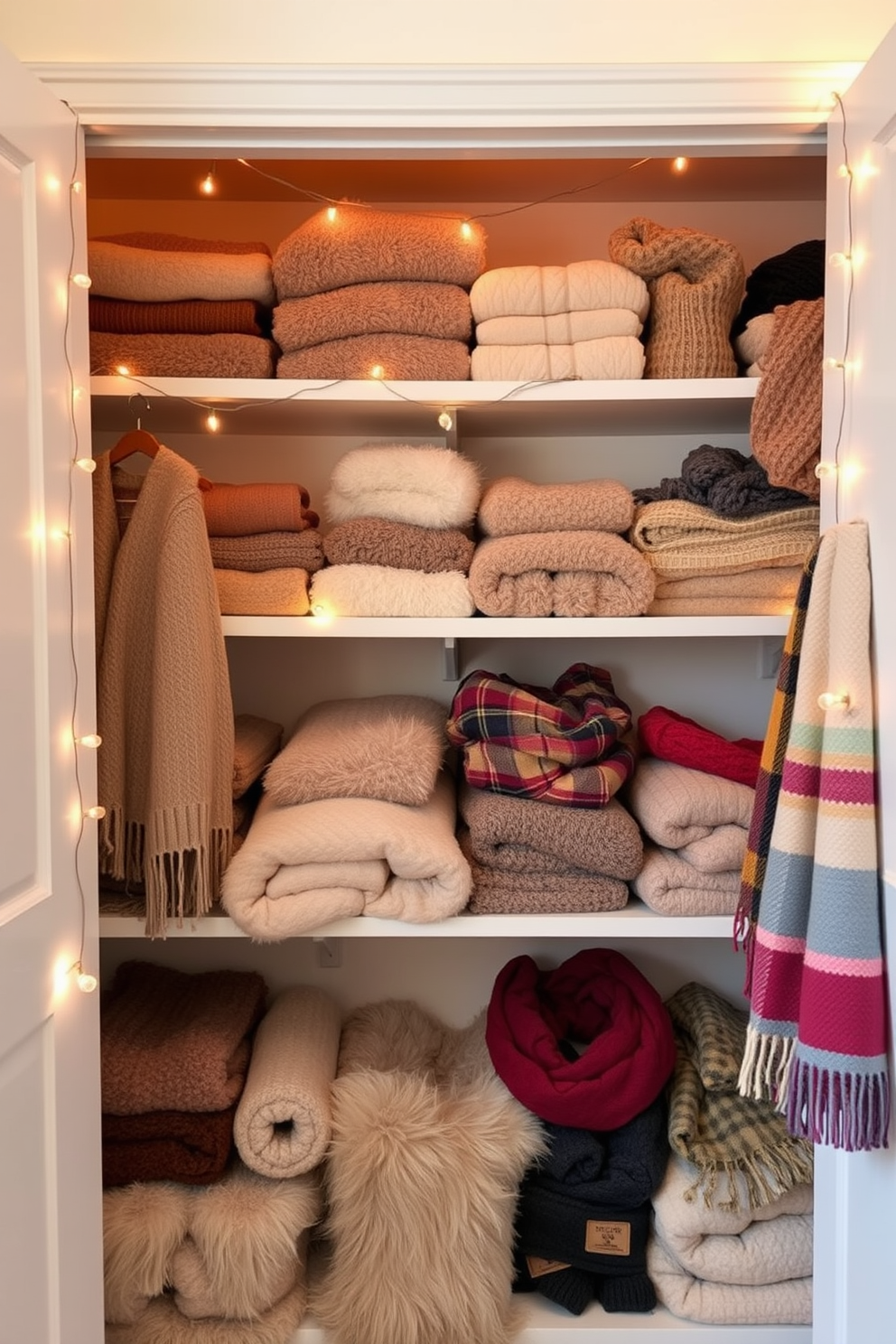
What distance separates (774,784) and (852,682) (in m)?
0.21

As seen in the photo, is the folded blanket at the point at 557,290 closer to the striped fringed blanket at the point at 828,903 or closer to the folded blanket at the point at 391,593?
the folded blanket at the point at 391,593

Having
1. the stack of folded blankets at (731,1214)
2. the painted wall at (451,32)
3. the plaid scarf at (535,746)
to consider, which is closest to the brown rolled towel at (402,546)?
the plaid scarf at (535,746)

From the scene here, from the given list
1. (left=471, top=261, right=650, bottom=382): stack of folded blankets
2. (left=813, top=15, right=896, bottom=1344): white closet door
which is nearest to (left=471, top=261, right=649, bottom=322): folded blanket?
(left=471, top=261, right=650, bottom=382): stack of folded blankets

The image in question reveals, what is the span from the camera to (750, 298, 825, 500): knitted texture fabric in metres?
1.33

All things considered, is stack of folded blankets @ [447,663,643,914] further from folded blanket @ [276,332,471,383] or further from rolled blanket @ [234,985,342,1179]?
folded blanket @ [276,332,471,383]

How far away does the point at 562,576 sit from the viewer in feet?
4.86

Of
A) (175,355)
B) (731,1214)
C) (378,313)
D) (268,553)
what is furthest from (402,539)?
(731,1214)

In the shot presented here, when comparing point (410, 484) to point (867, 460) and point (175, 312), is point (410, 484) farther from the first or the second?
point (867, 460)

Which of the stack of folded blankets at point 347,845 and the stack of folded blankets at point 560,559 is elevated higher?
the stack of folded blankets at point 560,559

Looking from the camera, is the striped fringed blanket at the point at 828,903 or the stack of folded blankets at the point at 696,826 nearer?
the striped fringed blanket at the point at 828,903

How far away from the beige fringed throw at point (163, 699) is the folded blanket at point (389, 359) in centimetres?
26

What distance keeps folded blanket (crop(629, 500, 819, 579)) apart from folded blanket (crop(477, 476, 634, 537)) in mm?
52

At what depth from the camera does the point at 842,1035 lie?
105 centimetres

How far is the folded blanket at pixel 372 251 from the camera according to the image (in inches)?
57.7
